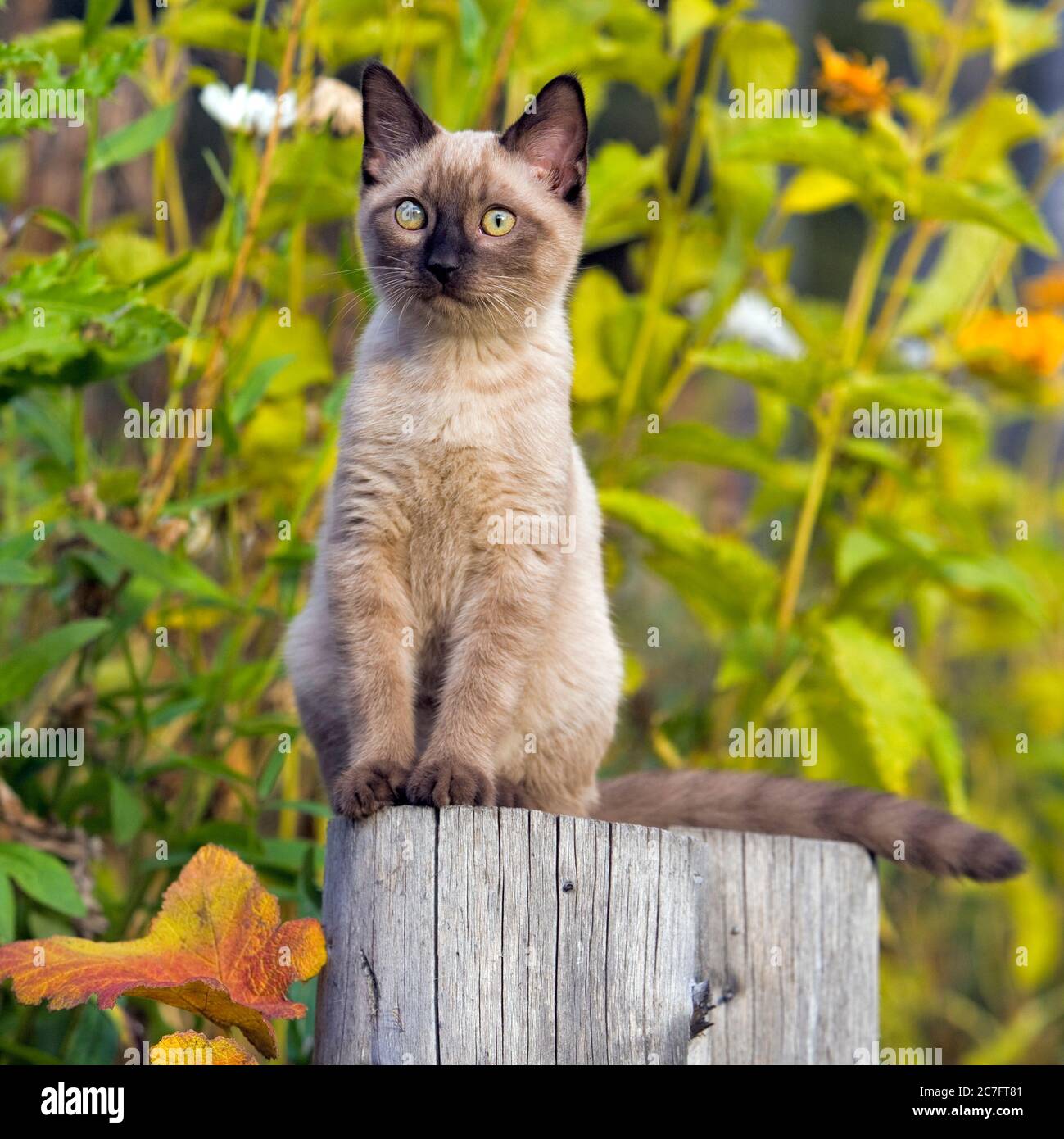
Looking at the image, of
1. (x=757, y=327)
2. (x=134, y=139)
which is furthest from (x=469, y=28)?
(x=757, y=327)

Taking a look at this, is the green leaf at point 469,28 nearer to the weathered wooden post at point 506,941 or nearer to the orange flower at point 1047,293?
the weathered wooden post at point 506,941

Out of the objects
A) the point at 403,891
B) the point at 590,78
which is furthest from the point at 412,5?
the point at 403,891

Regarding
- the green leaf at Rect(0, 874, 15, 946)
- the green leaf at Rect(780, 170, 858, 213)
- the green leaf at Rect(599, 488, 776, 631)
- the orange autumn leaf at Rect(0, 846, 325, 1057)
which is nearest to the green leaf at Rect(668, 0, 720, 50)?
the green leaf at Rect(780, 170, 858, 213)

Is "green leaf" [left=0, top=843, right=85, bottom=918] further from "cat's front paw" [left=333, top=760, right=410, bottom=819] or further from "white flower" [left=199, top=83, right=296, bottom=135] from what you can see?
"white flower" [left=199, top=83, right=296, bottom=135]

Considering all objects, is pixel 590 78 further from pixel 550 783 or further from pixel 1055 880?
pixel 1055 880

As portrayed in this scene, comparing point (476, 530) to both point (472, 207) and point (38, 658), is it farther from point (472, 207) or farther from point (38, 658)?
point (38, 658)

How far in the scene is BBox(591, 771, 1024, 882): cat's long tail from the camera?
267 centimetres

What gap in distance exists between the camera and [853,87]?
3664 millimetres

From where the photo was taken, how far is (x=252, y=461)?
355cm

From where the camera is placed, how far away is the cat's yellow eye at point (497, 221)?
8.54ft

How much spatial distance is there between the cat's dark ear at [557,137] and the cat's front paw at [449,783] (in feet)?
3.99

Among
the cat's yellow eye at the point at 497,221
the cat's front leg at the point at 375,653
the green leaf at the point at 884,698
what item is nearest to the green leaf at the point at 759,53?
the cat's yellow eye at the point at 497,221

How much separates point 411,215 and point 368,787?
1149 mm
